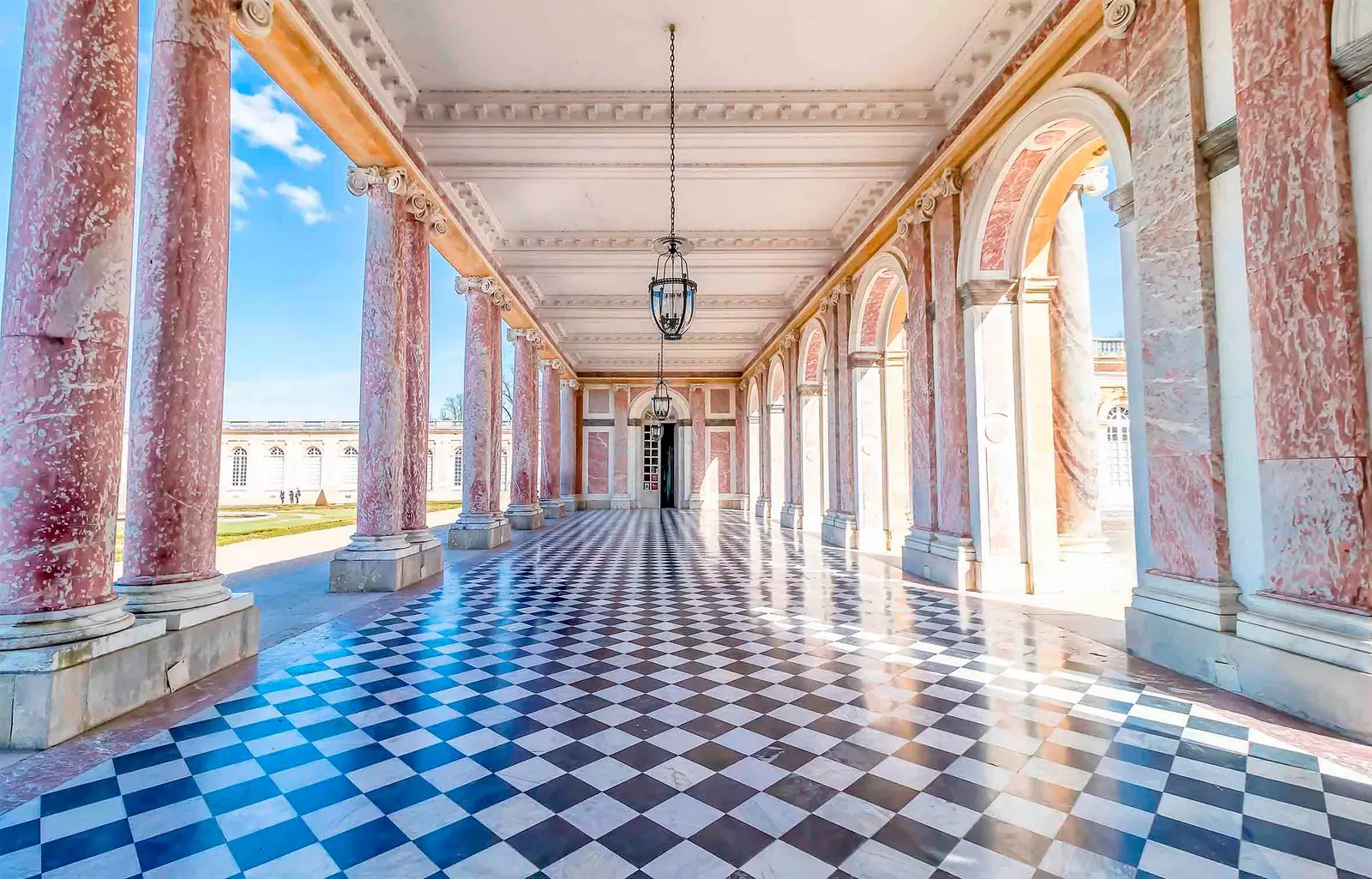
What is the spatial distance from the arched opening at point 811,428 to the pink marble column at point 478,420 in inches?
274

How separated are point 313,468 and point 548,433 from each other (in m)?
27.2

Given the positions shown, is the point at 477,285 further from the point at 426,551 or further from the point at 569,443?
the point at 569,443

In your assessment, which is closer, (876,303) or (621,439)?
(876,303)

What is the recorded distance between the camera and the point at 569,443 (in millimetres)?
22953

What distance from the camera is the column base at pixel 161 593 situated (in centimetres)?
385

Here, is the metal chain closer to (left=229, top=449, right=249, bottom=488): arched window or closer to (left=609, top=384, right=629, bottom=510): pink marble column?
(left=609, top=384, right=629, bottom=510): pink marble column

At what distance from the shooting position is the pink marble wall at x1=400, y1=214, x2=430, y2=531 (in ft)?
25.4

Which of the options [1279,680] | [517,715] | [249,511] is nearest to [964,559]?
[1279,680]

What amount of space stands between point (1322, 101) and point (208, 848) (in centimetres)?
614

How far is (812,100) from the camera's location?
7.21 m

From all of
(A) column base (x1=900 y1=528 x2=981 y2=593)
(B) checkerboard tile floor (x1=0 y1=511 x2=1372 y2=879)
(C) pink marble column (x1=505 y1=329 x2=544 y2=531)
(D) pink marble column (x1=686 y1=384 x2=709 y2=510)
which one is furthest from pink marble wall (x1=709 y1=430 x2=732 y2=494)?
(B) checkerboard tile floor (x1=0 y1=511 x2=1372 y2=879)

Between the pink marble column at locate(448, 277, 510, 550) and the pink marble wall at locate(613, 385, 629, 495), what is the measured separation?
12.9 metres

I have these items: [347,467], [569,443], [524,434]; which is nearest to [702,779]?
[524,434]

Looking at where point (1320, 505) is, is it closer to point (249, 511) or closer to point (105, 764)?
point (105, 764)
